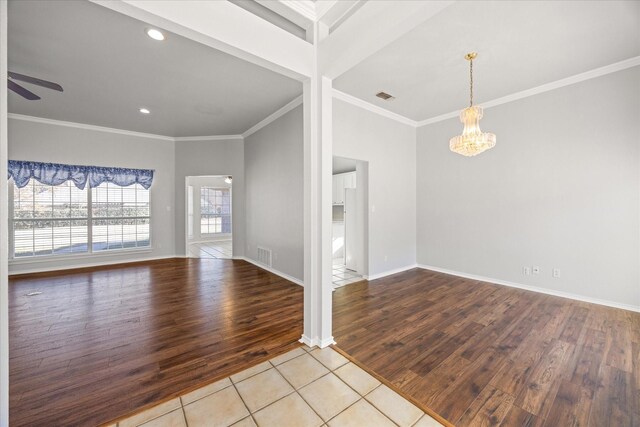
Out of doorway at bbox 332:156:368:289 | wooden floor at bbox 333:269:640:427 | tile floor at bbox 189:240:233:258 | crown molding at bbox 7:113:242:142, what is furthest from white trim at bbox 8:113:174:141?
wooden floor at bbox 333:269:640:427

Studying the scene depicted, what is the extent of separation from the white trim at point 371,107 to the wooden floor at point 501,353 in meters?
3.05

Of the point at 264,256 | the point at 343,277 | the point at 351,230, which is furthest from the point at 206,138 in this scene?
the point at 343,277

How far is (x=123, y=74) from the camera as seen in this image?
10.6ft

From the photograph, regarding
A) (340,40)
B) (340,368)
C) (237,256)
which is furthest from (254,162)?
(340,368)

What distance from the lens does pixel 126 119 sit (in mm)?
4863

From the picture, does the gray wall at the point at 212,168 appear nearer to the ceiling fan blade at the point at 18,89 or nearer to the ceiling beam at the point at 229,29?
the ceiling fan blade at the point at 18,89

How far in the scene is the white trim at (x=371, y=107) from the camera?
388 centimetres

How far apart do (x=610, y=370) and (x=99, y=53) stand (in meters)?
5.76

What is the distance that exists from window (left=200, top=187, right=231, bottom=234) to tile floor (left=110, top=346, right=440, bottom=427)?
795 cm

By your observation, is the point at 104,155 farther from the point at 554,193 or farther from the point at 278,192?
the point at 554,193

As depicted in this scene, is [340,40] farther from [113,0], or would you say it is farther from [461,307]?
[461,307]

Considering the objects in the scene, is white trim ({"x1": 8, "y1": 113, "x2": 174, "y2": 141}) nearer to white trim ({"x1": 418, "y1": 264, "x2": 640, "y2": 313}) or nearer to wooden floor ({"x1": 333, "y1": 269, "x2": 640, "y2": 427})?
wooden floor ({"x1": 333, "y1": 269, "x2": 640, "y2": 427})

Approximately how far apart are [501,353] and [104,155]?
7522 mm

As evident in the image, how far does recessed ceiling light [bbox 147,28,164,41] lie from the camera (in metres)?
2.39
